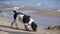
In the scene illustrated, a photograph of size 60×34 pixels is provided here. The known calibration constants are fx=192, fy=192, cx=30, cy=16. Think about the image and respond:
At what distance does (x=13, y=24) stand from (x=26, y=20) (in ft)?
5.44

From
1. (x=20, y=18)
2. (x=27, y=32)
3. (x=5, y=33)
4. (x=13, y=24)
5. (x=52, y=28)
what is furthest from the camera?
(x=52, y=28)

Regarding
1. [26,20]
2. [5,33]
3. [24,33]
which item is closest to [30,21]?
[26,20]

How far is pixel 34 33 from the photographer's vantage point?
11.9 metres

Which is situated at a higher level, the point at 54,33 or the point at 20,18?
the point at 20,18

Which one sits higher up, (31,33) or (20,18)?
(20,18)

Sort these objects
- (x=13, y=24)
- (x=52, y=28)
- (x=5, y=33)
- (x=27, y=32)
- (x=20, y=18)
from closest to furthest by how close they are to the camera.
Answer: (x=5, y=33) → (x=27, y=32) → (x=20, y=18) → (x=13, y=24) → (x=52, y=28)

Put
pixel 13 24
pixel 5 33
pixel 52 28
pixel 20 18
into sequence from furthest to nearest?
pixel 52 28
pixel 13 24
pixel 20 18
pixel 5 33

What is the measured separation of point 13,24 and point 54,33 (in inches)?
121

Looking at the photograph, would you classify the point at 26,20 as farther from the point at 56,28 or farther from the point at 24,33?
the point at 56,28

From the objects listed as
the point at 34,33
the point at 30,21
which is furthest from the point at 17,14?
the point at 34,33

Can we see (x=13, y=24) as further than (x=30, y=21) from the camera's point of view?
Yes

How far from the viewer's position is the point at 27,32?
12.1 metres

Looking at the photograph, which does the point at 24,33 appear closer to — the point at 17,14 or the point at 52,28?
the point at 17,14

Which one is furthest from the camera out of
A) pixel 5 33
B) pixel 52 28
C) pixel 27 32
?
pixel 52 28
